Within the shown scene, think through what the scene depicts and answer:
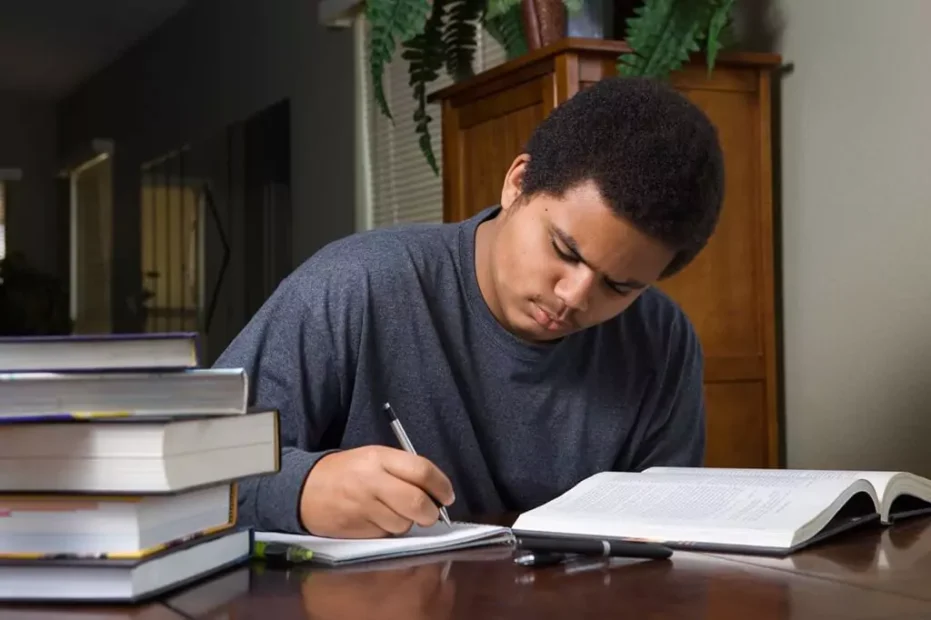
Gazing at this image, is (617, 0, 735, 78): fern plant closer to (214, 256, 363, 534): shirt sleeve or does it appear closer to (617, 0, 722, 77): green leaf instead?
(617, 0, 722, 77): green leaf

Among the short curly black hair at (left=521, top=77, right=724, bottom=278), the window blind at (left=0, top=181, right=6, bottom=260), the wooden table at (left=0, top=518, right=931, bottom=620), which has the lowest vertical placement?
the wooden table at (left=0, top=518, right=931, bottom=620)

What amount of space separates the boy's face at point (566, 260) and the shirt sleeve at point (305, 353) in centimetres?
16

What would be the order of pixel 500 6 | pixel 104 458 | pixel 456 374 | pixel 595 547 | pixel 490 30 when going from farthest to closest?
1. pixel 490 30
2. pixel 500 6
3. pixel 456 374
4. pixel 595 547
5. pixel 104 458

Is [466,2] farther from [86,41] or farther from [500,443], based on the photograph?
[86,41]

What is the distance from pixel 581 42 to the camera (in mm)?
1615

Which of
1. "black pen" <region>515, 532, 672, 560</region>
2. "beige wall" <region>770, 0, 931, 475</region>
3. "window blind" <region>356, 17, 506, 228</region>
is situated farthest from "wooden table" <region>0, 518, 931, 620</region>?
"window blind" <region>356, 17, 506, 228</region>

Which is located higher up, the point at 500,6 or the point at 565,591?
the point at 500,6

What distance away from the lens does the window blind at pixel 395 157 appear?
2.86 metres

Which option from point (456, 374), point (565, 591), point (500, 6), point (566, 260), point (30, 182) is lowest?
point (565, 591)

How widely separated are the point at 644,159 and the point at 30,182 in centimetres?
228

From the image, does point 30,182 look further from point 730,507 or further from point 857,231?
point 730,507

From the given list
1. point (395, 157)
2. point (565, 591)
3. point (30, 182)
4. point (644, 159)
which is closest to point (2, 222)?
point (30, 182)

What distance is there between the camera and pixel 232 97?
12.0 ft

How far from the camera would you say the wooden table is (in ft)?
2.13
